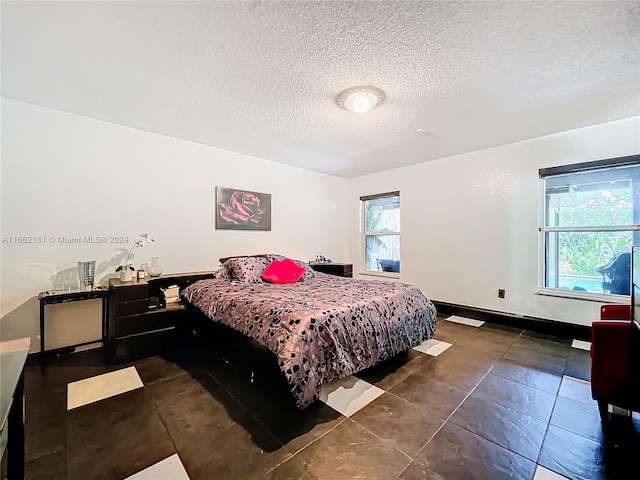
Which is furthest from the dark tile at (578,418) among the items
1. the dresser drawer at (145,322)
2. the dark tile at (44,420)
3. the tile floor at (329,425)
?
the dresser drawer at (145,322)

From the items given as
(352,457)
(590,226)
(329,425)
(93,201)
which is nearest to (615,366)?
(352,457)

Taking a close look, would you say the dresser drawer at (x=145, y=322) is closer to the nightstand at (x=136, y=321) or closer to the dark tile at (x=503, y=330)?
the nightstand at (x=136, y=321)

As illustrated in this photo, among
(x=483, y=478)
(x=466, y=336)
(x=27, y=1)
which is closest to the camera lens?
(x=483, y=478)

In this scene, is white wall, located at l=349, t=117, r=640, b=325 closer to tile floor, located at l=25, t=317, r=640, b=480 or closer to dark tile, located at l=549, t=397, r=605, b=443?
tile floor, located at l=25, t=317, r=640, b=480

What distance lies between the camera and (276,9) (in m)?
1.47

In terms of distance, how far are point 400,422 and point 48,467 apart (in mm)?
1872

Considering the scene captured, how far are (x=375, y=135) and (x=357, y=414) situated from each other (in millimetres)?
2835

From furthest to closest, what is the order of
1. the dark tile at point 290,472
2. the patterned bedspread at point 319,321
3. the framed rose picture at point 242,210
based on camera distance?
the framed rose picture at point 242,210
the patterned bedspread at point 319,321
the dark tile at point 290,472

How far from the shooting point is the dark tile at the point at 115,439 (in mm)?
1346

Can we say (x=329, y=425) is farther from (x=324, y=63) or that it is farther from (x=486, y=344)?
(x=324, y=63)

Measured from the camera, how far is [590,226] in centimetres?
302

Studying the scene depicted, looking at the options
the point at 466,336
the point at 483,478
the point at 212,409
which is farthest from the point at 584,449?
the point at 212,409

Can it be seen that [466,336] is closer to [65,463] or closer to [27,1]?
[65,463]

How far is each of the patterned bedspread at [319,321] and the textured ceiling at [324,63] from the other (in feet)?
5.73
